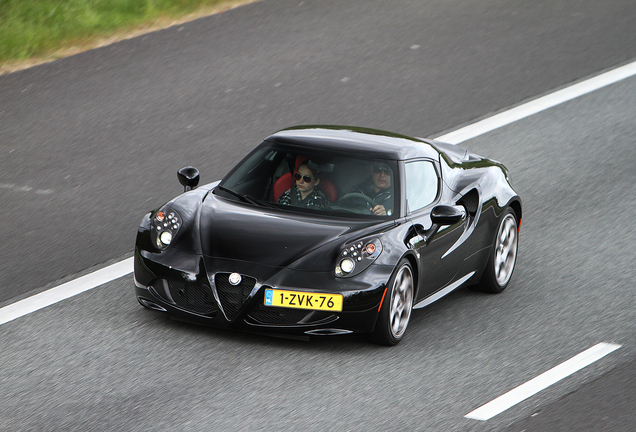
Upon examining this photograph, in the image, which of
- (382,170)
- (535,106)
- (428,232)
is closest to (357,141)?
(382,170)

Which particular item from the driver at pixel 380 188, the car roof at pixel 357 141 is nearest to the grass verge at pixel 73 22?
the car roof at pixel 357 141

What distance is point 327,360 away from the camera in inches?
281

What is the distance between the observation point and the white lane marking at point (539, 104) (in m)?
12.8

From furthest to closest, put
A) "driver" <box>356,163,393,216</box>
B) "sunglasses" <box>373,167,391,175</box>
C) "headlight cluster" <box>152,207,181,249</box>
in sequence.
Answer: "sunglasses" <box>373,167,391,175</box> → "driver" <box>356,163,393,216</box> → "headlight cluster" <box>152,207,181,249</box>

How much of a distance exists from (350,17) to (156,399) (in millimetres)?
10831

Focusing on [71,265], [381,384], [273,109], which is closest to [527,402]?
[381,384]

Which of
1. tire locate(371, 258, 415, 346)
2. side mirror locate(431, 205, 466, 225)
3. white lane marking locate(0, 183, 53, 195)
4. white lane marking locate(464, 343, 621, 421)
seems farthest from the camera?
white lane marking locate(0, 183, 53, 195)

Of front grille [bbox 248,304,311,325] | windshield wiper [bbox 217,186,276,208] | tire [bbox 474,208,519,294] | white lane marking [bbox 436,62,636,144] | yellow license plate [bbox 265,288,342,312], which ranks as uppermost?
windshield wiper [bbox 217,186,276,208]

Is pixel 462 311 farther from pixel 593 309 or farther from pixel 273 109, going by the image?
pixel 273 109

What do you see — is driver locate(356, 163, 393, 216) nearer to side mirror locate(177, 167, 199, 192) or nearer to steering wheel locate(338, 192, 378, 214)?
steering wheel locate(338, 192, 378, 214)

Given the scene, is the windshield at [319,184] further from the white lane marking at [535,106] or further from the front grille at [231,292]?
the white lane marking at [535,106]

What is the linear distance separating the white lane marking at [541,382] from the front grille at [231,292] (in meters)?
1.69

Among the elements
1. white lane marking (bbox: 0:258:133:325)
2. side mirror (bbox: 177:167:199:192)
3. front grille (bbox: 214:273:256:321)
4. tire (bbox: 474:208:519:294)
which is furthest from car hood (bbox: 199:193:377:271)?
tire (bbox: 474:208:519:294)

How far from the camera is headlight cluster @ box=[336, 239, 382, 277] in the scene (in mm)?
7176
